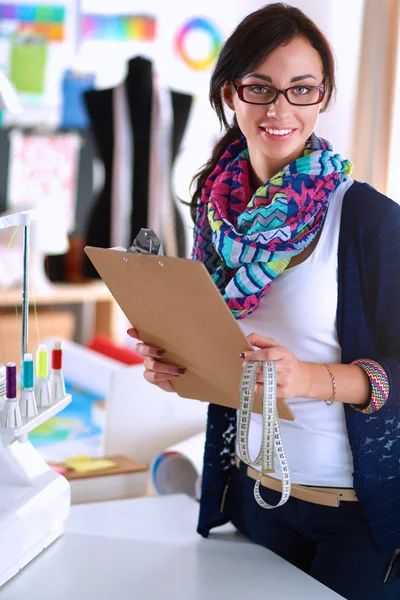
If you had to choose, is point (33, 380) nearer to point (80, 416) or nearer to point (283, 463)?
point (283, 463)

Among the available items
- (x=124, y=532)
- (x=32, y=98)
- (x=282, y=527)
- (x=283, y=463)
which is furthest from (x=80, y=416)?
(x=32, y=98)

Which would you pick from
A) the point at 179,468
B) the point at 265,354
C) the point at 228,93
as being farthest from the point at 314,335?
the point at 179,468

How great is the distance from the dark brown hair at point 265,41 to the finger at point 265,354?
432 millimetres

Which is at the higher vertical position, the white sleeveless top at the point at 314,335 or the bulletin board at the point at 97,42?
the bulletin board at the point at 97,42

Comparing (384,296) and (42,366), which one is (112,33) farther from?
(384,296)

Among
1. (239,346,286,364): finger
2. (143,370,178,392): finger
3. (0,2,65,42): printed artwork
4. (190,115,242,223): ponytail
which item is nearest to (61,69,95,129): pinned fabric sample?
(0,2,65,42): printed artwork

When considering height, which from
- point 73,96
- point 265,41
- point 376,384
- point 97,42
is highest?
point 97,42

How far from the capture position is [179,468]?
1.87 m

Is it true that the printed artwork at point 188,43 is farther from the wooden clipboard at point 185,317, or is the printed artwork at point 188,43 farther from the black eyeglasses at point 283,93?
the wooden clipboard at point 185,317

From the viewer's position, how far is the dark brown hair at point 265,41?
1227 mm

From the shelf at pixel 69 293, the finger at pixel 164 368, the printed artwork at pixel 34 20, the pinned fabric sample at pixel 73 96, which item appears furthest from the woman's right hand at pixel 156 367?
the printed artwork at pixel 34 20

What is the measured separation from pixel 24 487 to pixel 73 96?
320cm

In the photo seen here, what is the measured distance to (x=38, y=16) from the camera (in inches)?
171

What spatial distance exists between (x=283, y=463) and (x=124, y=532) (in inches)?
16.2
